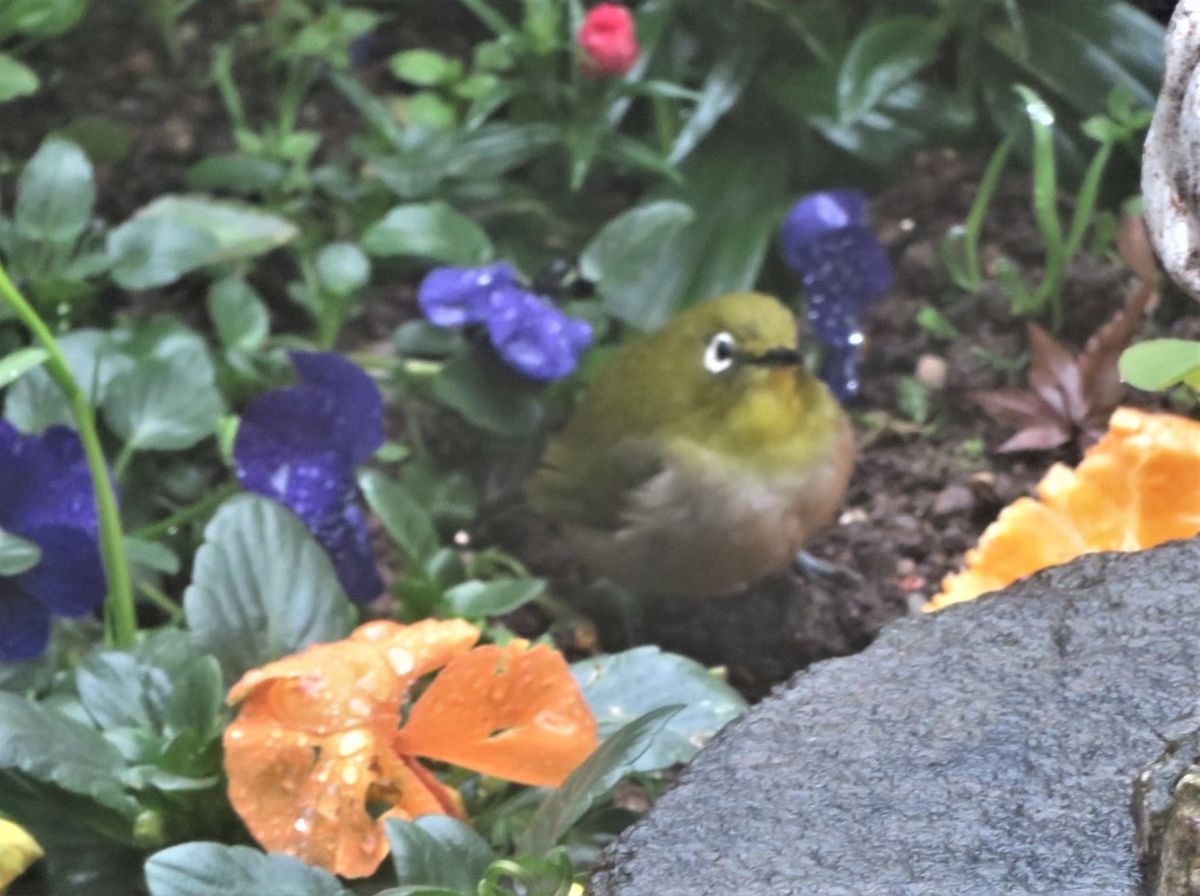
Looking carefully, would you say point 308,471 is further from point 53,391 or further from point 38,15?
point 38,15

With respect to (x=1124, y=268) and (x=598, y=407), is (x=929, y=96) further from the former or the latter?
(x=598, y=407)

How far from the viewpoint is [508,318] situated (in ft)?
7.88

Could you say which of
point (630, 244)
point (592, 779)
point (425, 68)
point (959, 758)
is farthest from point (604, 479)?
point (959, 758)

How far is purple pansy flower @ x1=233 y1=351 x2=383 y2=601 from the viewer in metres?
1.99

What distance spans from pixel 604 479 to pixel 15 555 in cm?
103

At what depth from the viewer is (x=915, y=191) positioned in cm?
287

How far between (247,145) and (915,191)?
129cm

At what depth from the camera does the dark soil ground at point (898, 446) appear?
2.26m

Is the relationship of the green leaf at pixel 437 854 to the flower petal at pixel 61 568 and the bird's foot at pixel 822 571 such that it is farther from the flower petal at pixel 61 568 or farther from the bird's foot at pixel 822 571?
the bird's foot at pixel 822 571

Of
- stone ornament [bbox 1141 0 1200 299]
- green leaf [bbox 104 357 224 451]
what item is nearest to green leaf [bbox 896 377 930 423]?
green leaf [bbox 104 357 224 451]

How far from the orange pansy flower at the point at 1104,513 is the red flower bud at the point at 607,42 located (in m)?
1.40

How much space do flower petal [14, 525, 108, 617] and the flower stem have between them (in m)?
0.02

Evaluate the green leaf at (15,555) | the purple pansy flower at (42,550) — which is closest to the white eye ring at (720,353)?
the purple pansy flower at (42,550)

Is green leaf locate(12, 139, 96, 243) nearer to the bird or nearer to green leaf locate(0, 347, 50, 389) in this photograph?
the bird
